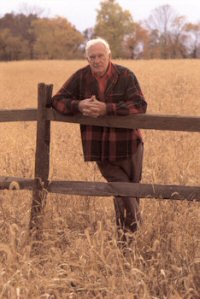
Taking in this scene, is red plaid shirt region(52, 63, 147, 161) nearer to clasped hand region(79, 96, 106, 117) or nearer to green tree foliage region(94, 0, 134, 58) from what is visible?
clasped hand region(79, 96, 106, 117)

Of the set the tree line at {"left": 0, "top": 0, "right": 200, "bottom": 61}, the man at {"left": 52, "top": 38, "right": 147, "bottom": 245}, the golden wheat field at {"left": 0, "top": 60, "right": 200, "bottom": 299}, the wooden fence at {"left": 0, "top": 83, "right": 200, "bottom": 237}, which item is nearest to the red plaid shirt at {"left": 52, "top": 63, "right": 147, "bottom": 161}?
the man at {"left": 52, "top": 38, "right": 147, "bottom": 245}

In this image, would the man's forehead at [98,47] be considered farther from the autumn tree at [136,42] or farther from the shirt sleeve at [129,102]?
the autumn tree at [136,42]

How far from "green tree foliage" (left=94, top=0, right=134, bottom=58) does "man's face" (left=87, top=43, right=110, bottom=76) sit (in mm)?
68012

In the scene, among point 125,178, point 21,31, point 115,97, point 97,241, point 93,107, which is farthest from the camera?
point 21,31

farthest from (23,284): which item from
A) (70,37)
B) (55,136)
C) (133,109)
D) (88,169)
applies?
(70,37)

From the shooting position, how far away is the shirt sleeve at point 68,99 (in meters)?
4.60

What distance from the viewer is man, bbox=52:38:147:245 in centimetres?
454

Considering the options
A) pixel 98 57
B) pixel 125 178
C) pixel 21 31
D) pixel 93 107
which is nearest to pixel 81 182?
pixel 125 178

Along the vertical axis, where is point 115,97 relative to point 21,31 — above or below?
below

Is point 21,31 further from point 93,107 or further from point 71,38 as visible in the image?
point 93,107

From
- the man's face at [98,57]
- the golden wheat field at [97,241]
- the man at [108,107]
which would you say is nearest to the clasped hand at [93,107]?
the man at [108,107]

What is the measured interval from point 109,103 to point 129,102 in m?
0.18

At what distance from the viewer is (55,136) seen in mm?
9805

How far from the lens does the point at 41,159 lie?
16.0ft
